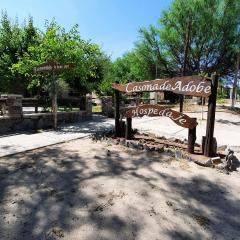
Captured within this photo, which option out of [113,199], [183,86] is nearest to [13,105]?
[183,86]

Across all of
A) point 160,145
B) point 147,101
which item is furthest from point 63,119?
point 147,101

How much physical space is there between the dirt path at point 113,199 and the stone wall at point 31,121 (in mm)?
3288

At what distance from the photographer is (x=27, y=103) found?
12.8 m

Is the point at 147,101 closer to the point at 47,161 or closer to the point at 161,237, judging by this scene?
the point at 47,161

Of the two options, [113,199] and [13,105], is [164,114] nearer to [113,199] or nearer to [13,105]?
[113,199]

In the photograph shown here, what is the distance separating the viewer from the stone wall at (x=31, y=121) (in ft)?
34.5

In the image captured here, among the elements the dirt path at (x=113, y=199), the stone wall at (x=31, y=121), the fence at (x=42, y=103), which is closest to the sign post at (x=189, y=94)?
the dirt path at (x=113, y=199)

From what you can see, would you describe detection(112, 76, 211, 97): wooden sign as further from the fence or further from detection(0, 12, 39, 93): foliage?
detection(0, 12, 39, 93): foliage

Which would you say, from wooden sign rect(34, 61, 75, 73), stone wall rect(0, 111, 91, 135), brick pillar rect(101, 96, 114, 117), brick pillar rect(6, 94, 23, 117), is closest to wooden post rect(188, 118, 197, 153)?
wooden sign rect(34, 61, 75, 73)

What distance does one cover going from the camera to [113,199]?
5.12m

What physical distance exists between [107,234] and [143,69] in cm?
2296

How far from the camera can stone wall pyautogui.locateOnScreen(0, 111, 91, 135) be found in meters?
10.5

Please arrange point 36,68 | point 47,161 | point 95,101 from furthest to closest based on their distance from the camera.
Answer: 1. point 95,101
2. point 36,68
3. point 47,161

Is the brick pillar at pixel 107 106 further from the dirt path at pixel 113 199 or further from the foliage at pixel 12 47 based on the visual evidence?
the dirt path at pixel 113 199
